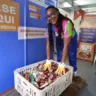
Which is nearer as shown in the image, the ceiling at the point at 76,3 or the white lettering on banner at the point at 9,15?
the white lettering on banner at the point at 9,15

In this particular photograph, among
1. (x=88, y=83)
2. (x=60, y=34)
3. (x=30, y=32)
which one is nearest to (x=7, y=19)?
(x=30, y=32)

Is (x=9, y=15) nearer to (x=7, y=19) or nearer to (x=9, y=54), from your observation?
(x=7, y=19)

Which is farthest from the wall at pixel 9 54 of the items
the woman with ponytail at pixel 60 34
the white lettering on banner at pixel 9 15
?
the woman with ponytail at pixel 60 34

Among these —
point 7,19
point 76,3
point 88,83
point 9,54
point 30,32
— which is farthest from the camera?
point 76,3

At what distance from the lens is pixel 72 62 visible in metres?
1.69

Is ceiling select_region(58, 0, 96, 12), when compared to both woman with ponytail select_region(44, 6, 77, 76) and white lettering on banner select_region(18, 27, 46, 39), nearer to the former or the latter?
white lettering on banner select_region(18, 27, 46, 39)

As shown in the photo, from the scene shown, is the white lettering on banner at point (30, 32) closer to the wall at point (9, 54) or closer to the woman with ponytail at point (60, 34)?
the wall at point (9, 54)

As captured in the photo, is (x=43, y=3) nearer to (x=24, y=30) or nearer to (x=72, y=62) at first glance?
(x=24, y=30)

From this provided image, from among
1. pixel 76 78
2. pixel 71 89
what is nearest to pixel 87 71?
pixel 76 78

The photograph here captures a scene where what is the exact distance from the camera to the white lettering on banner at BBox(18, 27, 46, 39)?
138 centimetres

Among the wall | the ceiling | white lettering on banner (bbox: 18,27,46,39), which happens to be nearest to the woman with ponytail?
white lettering on banner (bbox: 18,27,46,39)

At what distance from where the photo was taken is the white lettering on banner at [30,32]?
138cm

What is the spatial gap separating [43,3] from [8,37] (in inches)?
32.3

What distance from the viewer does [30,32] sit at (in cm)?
151
